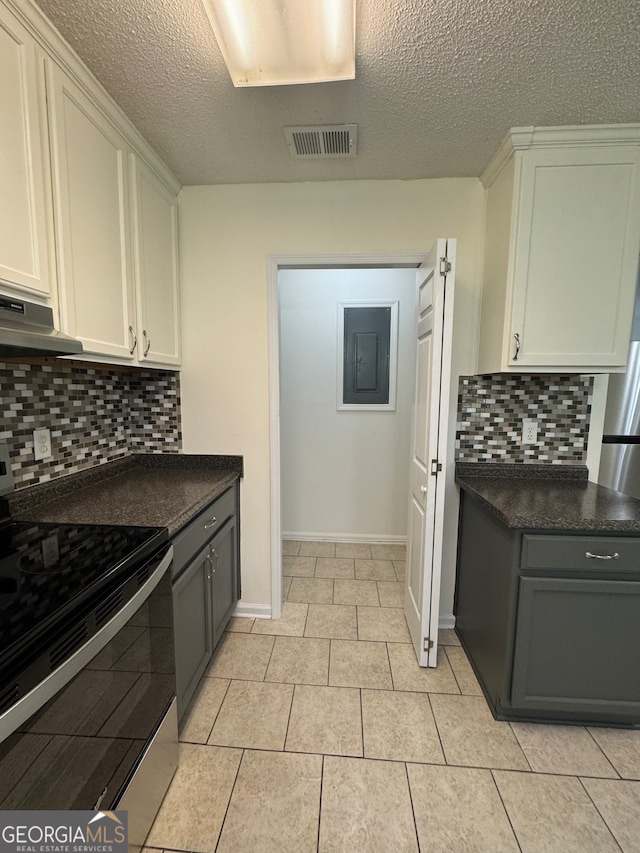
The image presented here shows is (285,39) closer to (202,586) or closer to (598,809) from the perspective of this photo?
(202,586)

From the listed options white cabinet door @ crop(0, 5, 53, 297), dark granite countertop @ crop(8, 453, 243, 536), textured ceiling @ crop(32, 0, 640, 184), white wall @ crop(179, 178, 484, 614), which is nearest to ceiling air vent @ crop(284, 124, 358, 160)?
textured ceiling @ crop(32, 0, 640, 184)

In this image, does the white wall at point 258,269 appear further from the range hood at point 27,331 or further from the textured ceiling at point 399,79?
the range hood at point 27,331

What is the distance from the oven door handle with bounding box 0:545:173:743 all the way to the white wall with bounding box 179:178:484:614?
1.15 m

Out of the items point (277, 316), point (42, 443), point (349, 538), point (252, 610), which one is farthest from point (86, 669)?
point (349, 538)

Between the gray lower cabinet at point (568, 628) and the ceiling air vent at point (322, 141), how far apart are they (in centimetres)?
184

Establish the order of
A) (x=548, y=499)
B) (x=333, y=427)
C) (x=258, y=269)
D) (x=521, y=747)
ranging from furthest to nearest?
(x=333, y=427), (x=258, y=269), (x=548, y=499), (x=521, y=747)

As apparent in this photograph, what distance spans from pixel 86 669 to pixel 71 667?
3.4 inches

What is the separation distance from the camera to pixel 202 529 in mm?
1634

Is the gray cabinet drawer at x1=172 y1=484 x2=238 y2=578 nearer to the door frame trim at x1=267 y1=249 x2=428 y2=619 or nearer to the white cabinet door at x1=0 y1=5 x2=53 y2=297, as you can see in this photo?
the door frame trim at x1=267 y1=249 x2=428 y2=619

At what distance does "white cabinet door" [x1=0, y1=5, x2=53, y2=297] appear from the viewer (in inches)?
40.2

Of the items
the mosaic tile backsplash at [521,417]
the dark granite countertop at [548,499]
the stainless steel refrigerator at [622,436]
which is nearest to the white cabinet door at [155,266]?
the mosaic tile backsplash at [521,417]

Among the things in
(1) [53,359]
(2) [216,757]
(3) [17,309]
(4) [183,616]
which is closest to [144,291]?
(1) [53,359]

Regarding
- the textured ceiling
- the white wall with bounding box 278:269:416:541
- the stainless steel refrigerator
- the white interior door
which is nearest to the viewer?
the textured ceiling

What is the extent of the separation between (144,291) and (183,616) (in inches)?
57.3
